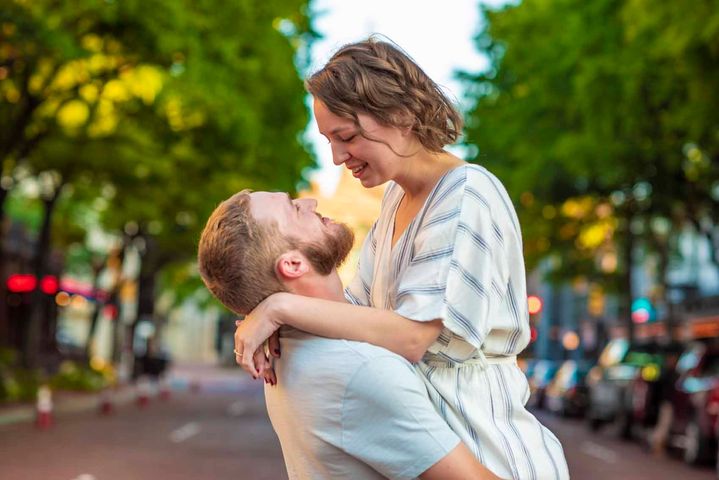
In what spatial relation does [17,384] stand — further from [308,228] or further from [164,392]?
[308,228]

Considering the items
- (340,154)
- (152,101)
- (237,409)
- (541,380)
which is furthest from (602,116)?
(340,154)

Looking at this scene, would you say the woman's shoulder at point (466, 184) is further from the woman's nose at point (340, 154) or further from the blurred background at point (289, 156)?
the blurred background at point (289, 156)

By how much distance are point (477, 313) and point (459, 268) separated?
0.10 meters

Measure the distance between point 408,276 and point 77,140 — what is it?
26.5m

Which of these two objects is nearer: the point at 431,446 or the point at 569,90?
the point at 431,446

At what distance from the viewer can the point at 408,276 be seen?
2.79m

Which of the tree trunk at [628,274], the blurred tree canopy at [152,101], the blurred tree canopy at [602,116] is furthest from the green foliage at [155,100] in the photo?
the tree trunk at [628,274]

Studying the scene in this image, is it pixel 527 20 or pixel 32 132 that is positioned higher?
pixel 527 20

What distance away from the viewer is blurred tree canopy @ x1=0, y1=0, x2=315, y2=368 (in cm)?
2181

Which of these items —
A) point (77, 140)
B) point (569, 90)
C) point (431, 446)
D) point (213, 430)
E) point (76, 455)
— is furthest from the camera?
point (569, 90)

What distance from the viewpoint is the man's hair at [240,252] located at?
2701 millimetres

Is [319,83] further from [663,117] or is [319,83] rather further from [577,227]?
[577,227]

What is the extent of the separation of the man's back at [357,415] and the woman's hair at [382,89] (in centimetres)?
51

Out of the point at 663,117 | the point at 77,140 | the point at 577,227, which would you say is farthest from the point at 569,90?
the point at 77,140
